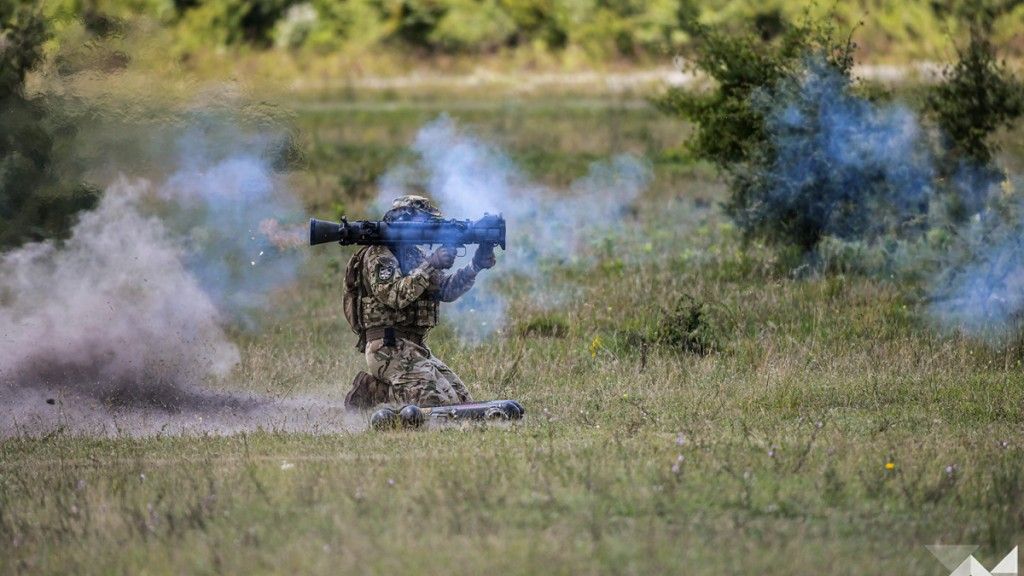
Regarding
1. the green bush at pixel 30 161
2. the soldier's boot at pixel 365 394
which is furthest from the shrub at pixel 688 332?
the green bush at pixel 30 161

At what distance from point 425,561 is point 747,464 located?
2384mm

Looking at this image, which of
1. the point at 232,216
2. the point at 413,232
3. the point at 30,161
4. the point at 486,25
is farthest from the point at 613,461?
the point at 486,25

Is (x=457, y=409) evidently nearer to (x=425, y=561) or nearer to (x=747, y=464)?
(x=747, y=464)

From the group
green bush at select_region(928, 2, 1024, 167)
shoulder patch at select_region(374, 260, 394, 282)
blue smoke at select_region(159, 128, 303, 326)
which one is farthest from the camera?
green bush at select_region(928, 2, 1024, 167)

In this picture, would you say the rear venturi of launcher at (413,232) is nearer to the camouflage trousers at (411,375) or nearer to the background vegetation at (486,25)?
the camouflage trousers at (411,375)

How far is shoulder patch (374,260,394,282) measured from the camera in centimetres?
1079

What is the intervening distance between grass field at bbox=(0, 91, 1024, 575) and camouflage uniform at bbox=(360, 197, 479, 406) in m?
0.66

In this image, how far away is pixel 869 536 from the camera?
7602 mm

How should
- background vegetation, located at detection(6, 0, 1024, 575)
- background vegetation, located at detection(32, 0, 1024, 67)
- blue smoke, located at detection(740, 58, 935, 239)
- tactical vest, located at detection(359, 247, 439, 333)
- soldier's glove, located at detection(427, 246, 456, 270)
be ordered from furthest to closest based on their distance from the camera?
background vegetation, located at detection(32, 0, 1024, 67), blue smoke, located at detection(740, 58, 935, 239), tactical vest, located at detection(359, 247, 439, 333), soldier's glove, located at detection(427, 246, 456, 270), background vegetation, located at detection(6, 0, 1024, 575)

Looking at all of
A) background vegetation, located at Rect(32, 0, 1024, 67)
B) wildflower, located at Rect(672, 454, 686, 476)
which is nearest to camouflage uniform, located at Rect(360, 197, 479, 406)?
wildflower, located at Rect(672, 454, 686, 476)

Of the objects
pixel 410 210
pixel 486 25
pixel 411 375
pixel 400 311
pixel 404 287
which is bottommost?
pixel 486 25

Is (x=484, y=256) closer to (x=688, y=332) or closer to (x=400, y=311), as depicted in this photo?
(x=400, y=311)

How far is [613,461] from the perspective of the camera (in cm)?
905

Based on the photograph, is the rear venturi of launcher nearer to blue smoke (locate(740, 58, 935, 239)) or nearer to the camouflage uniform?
the camouflage uniform
